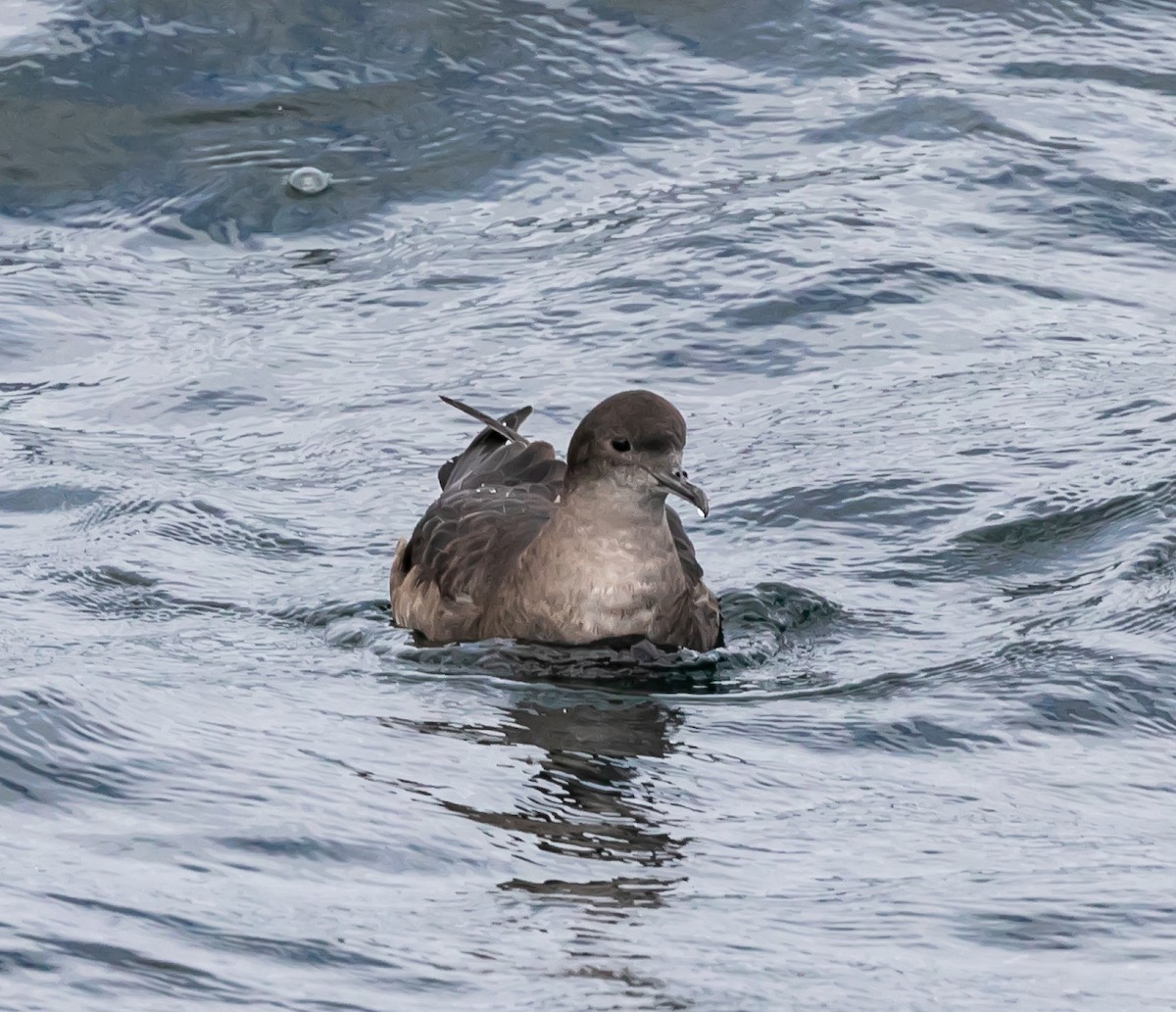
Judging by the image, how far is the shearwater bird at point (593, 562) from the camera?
8.03 meters

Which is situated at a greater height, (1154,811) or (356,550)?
(1154,811)

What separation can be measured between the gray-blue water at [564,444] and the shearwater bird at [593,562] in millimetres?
217

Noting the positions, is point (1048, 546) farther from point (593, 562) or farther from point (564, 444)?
point (564, 444)

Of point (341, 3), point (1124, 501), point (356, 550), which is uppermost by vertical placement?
point (341, 3)

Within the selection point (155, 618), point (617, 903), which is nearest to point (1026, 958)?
point (617, 903)

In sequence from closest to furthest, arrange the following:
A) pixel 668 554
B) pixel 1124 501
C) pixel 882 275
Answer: pixel 668 554 → pixel 1124 501 → pixel 882 275

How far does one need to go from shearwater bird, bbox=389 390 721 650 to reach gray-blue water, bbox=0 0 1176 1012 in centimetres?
22

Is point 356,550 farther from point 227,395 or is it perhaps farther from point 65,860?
point 65,860

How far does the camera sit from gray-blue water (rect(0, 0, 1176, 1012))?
17.5 feet

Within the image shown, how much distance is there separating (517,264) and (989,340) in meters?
2.89

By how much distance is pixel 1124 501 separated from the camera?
938 cm

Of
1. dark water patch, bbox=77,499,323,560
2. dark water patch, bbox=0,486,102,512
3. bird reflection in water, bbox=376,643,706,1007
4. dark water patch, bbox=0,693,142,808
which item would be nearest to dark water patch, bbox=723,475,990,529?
bird reflection in water, bbox=376,643,706,1007

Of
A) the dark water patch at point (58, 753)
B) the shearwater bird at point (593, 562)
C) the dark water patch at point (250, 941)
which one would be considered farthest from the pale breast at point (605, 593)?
the dark water patch at point (250, 941)

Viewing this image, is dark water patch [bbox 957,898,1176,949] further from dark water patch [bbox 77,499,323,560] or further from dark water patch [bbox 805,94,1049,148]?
dark water patch [bbox 805,94,1049,148]
